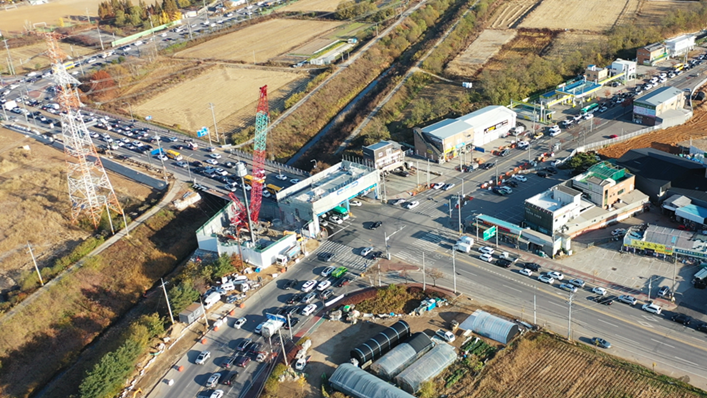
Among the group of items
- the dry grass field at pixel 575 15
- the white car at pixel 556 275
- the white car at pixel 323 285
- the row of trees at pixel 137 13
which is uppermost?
the row of trees at pixel 137 13

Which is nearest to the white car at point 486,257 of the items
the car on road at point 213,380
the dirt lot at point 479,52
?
the car on road at point 213,380

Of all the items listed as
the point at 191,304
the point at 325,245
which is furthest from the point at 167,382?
the point at 325,245

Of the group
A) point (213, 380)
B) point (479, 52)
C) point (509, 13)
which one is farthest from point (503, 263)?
point (509, 13)

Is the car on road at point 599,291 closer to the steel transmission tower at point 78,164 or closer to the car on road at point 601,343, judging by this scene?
the car on road at point 601,343

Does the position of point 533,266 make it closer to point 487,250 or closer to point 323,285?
point 487,250

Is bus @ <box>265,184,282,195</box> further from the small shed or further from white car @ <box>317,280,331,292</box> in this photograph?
the small shed

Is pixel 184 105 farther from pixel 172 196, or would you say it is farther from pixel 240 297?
pixel 240 297

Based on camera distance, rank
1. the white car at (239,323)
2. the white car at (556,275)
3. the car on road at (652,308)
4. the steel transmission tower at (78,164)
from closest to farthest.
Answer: the car on road at (652,308) → the white car at (239,323) → the white car at (556,275) → the steel transmission tower at (78,164)
